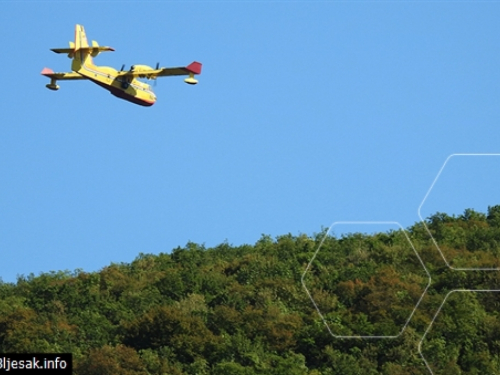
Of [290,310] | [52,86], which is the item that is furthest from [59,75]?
[290,310]

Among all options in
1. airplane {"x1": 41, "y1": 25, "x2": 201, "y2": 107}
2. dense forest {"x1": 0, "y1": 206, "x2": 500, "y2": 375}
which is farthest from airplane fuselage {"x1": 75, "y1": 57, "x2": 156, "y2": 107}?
dense forest {"x1": 0, "y1": 206, "x2": 500, "y2": 375}

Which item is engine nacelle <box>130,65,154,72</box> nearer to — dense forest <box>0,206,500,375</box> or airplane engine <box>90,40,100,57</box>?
airplane engine <box>90,40,100,57</box>

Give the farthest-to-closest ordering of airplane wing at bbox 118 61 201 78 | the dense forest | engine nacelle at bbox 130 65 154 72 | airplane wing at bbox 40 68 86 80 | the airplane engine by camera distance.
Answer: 1. the dense forest
2. airplane wing at bbox 40 68 86 80
3. engine nacelle at bbox 130 65 154 72
4. the airplane engine
5. airplane wing at bbox 118 61 201 78

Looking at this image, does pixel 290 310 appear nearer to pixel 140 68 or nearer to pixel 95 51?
pixel 140 68

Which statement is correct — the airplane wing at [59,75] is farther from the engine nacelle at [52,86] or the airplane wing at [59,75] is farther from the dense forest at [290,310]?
the dense forest at [290,310]

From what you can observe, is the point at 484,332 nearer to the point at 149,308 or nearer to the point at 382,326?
the point at 382,326

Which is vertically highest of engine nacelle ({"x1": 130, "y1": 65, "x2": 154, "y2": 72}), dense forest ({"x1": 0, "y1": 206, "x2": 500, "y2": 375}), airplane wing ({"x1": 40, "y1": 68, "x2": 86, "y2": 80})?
airplane wing ({"x1": 40, "y1": 68, "x2": 86, "y2": 80})

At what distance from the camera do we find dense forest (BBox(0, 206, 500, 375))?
55969 mm

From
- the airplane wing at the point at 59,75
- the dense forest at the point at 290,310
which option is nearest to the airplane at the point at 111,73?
the airplane wing at the point at 59,75

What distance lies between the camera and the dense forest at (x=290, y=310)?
184 feet

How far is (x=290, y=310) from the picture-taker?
2518 inches

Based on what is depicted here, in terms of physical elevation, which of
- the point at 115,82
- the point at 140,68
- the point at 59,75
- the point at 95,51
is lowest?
the point at 115,82

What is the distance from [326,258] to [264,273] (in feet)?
10.1

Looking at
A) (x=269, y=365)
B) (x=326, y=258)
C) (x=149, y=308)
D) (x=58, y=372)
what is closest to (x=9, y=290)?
(x=149, y=308)
